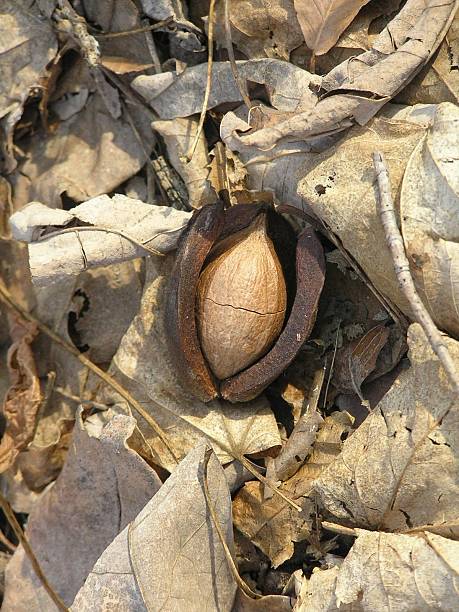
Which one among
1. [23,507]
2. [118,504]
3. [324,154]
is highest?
[324,154]

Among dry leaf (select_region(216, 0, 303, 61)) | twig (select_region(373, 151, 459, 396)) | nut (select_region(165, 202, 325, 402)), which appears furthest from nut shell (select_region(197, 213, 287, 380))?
dry leaf (select_region(216, 0, 303, 61))

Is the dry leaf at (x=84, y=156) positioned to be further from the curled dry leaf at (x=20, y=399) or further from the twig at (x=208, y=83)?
the curled dry leaf at (x=20, y=399)

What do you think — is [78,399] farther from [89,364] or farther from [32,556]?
[32,556]

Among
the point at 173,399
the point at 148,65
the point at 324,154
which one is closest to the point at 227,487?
the point at 173,399

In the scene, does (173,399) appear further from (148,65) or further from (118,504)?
(148,65)

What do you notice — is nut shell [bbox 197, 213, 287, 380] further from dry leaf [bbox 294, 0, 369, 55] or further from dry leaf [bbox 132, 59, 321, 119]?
dry leaf [bbox 294, 0, 369, 55]

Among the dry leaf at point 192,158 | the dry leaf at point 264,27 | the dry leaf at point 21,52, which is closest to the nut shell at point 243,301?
the dry leaf at point 192,158
